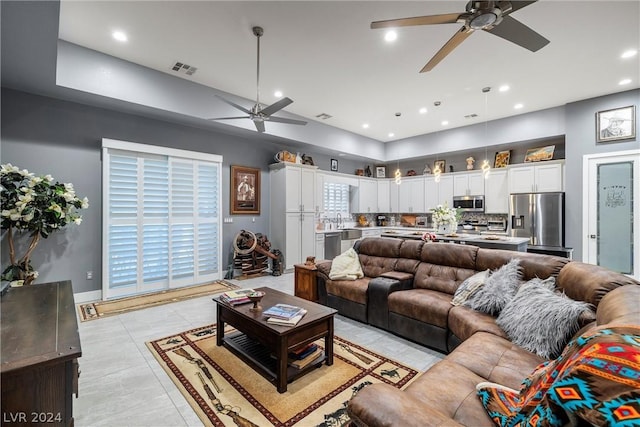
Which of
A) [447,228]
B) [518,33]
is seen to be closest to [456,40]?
[518,33]

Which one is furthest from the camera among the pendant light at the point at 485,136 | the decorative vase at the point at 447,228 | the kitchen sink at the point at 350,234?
the kitchen sink at the point at 350,234

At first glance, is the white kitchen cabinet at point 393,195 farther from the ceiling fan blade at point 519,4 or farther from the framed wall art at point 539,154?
the ceiling fan blade at point 519,4

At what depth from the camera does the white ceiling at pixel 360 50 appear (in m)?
2.90

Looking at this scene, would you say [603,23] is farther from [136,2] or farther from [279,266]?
[279,266]

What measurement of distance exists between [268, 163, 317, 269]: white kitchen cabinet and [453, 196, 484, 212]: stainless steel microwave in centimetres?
363

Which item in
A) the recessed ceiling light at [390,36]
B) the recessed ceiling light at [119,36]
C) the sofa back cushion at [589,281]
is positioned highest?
the recessed ceiling light at [119,36]

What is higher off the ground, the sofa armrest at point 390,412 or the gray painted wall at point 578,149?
the gray painted wall at point 578,149

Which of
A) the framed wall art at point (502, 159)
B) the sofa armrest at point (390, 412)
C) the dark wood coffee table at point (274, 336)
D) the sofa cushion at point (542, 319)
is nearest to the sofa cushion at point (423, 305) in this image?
the sofa cushion at point (542, 319)

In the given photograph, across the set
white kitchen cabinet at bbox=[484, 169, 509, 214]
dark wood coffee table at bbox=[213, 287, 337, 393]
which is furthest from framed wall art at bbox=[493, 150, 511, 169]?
dark wood coffee table at bbox=[213, 287, 337, 393]

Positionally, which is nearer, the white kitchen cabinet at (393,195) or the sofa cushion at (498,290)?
the sofa cushion at (498,290)

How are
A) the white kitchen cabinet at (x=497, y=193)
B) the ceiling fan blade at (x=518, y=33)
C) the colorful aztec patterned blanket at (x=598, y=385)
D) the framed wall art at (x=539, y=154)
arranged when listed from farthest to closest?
1. the white kitchen cabinet at (x=497, y=193)
2. the framed wall art at (x=539, y=154)
3. the ceiling fan blade at (x=518, y=33)
4. the colorful aztec patterned blanket at (x=598, y=385)

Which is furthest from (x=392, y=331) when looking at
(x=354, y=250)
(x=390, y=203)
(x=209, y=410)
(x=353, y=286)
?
(x=390, y=203)

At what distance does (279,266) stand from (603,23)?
5.82 metres

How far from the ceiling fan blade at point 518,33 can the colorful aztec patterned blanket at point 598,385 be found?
235 cm
